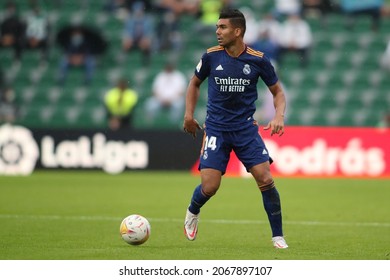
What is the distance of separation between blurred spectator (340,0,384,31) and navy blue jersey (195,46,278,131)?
1625 centimetres

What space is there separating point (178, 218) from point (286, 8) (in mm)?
13511

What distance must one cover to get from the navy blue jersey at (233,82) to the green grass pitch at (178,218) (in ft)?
3.92

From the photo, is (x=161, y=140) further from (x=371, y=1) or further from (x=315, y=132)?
(x=371, y=1)

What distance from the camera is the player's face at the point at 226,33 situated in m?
9.15

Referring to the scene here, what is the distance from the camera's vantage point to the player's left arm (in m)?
9.05

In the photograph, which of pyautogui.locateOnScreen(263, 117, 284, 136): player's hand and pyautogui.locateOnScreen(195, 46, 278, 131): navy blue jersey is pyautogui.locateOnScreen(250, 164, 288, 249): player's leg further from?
pyautogui.locateOnScreen(195, 46, 278, 131): navy blue jersey

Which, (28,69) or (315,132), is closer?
(315,132)

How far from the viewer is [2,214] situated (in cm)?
1232

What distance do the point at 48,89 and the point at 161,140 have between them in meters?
5.52

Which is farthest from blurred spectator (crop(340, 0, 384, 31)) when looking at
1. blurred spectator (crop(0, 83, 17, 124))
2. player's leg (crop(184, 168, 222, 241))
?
player's leg (crop(184, 168, 222, 241))

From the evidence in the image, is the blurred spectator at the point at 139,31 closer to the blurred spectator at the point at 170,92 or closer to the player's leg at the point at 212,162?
the blurred spectator at the point at 170,92
